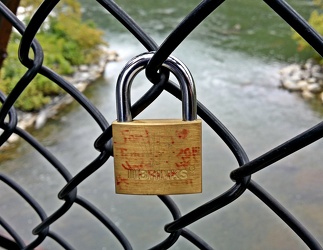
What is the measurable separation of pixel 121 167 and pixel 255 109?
170 inches

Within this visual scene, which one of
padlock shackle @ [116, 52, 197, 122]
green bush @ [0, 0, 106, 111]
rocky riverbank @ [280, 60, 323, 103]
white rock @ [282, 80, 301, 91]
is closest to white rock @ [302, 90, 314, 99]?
rocky riverbank @ [280, 60, 323, 103]

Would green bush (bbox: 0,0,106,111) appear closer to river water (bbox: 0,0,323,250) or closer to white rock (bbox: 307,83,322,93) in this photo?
river water (bbox: 0,0,323,250)

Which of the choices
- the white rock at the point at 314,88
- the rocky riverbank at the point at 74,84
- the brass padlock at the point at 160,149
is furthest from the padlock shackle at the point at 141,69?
the white rock at the point at 314,88

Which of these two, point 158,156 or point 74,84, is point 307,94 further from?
point 158,156

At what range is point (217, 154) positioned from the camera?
3715 millimetres

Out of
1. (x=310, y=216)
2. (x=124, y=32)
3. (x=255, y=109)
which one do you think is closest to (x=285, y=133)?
(x=255, y=109)

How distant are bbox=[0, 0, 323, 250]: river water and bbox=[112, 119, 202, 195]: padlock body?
2.53 meters

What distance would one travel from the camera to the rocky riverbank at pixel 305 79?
485cm

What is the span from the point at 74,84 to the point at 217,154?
2131 millimetres

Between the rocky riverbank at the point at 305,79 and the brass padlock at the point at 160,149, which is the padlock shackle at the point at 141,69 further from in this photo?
the rocky riverbank at the point at 305,79

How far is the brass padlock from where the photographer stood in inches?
9.5

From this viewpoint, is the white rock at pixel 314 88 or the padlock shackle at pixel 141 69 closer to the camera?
the padlock shackle at pixel 141 69

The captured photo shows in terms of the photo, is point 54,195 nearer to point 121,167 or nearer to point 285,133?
point 285,133

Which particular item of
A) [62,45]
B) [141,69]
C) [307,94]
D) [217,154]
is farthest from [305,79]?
[141,69]
